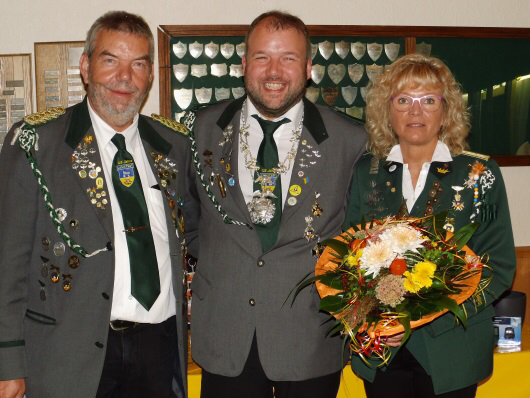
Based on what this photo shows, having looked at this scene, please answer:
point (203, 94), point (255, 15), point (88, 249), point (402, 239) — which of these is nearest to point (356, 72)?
point (255, 15)

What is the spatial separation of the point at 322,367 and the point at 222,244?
24.5 inches

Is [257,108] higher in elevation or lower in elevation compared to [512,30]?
lower

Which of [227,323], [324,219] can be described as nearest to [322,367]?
[227,323]

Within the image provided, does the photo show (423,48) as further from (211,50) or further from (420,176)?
(420,176)

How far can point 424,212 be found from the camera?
→ 2680 mm

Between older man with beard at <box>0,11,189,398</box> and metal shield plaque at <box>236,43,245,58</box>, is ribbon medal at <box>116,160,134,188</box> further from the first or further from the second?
metal shield plaque at <box>236,43,245,58</box>

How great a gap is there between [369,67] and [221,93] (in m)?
0.90

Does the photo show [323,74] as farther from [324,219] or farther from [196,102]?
[324,219]

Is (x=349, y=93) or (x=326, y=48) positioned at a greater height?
(x=326, y=48)

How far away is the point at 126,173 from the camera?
2.50 metres

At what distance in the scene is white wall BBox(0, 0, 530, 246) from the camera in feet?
12.5

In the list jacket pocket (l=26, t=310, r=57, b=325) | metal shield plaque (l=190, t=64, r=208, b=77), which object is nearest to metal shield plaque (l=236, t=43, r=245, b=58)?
→ metal shield plaque (l=190, t=64, r=208, b=77)

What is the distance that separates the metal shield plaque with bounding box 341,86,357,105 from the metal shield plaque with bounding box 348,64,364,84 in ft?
0.17

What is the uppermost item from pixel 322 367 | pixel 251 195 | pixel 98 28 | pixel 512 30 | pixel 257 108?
pixel 512 30
